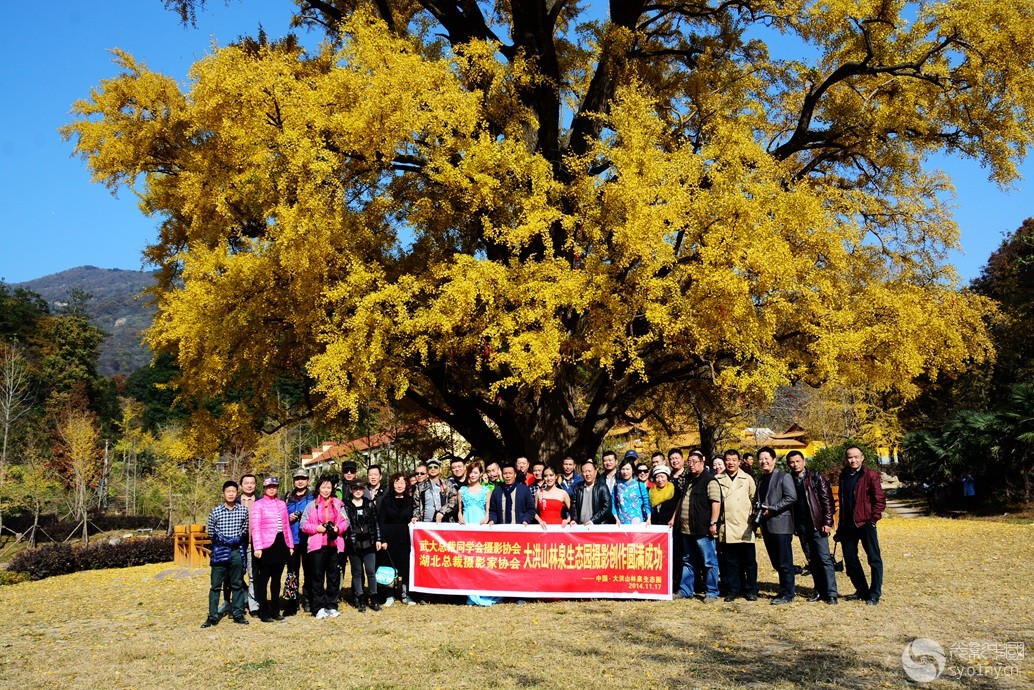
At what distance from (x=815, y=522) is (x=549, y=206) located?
6.03 meters

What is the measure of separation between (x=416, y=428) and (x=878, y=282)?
11.1 meters

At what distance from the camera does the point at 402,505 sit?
10086mm

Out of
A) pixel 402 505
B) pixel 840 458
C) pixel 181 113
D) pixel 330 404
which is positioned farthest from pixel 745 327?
pixel 840 458

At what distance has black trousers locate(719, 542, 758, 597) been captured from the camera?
9.24 m

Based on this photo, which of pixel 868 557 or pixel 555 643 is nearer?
pixel 555 643

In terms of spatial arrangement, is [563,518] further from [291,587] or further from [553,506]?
[291,587]

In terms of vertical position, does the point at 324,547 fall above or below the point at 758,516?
below

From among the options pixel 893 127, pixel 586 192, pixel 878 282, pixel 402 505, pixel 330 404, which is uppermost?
pixel 893 127

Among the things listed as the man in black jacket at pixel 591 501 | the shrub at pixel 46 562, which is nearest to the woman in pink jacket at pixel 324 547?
the man in black jacket at pixel 591 501

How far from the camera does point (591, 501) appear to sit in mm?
9953

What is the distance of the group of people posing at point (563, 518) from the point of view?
9023 millimetres

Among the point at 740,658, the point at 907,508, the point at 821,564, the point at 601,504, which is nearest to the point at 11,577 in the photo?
the point at 601,504

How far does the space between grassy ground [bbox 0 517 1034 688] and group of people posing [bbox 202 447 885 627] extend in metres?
0.40

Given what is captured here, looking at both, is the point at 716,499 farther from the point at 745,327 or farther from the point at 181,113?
the point at 181,113
